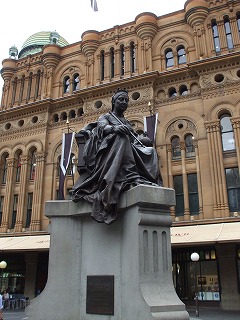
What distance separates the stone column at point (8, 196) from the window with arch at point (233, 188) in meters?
18.7

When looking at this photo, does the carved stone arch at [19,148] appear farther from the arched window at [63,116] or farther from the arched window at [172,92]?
the arched window at [172,92]

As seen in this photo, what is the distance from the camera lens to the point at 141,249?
5020mm

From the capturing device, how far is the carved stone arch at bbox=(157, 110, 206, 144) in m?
25.3

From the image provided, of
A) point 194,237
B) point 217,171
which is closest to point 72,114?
point 217,171

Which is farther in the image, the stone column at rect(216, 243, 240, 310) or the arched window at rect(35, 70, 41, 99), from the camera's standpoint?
the arched window at rect(35, 70, 41, 99)

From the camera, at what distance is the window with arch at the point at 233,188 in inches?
894

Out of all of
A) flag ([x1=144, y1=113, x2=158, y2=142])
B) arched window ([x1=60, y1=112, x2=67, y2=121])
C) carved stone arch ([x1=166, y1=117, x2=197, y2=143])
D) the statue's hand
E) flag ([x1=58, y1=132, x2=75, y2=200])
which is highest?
arched window ([x1=60, y1=112, x2=67, y2=121])

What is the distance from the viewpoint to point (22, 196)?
1179 inches

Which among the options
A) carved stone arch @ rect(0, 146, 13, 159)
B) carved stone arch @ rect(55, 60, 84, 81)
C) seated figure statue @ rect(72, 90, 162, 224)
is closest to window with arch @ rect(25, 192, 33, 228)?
carved stone arch @ rect(0, 146, 13, 159)

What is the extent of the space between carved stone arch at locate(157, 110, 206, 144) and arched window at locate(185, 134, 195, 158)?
50 centimetres

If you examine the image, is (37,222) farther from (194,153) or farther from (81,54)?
(81,54)

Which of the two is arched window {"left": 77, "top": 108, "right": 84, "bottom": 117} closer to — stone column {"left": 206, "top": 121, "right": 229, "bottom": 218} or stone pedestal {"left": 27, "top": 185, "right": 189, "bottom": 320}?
stone column {"left": 206, "top": 121, "right": 229, "bottom": 218}

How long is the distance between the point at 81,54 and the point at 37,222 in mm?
16579

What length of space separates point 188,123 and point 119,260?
2170 centimetres
